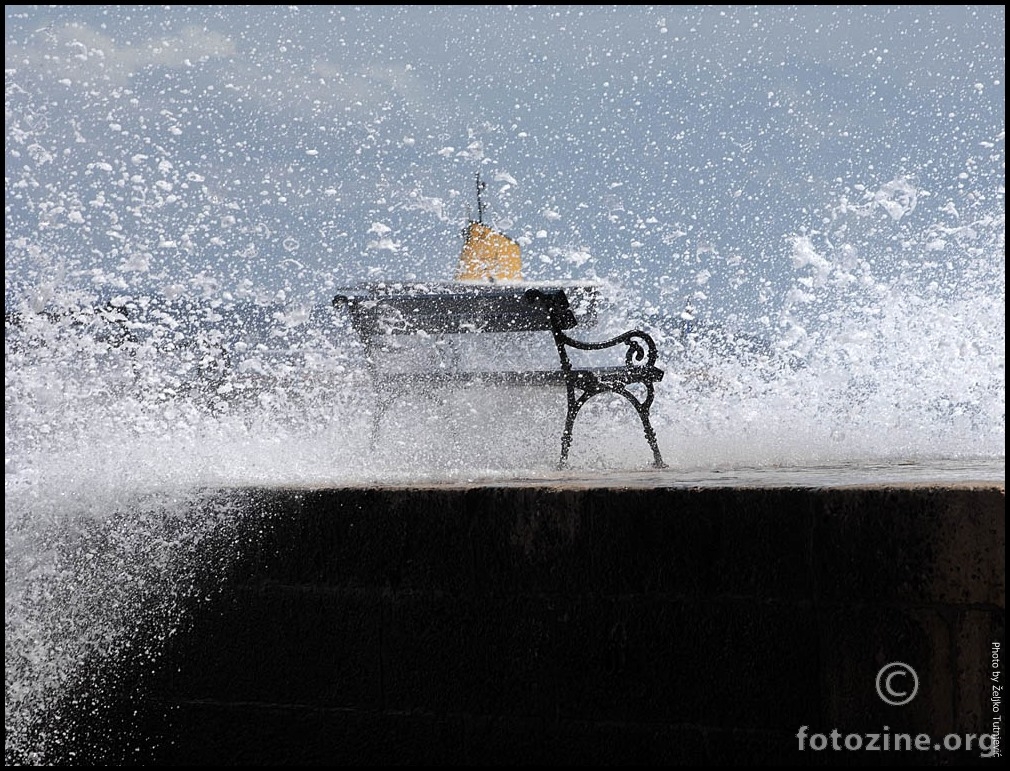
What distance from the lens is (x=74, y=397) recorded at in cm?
414

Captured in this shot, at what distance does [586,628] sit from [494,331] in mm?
3225

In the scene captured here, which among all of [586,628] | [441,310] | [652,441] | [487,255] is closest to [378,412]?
[441,310]

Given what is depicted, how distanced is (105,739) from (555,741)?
1.16 m

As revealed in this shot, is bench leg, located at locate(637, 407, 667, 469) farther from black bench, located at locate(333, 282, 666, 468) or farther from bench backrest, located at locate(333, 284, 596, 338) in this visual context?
bench backrest, located at locate(333, 284, 596, 338)

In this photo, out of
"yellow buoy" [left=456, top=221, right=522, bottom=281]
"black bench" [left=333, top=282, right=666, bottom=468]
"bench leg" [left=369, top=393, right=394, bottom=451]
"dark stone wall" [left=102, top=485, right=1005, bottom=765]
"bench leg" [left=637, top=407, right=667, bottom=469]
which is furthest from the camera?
"yellow buoy" [left=456, top=221, right=522, bottom=281]

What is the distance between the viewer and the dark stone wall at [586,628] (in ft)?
7.22

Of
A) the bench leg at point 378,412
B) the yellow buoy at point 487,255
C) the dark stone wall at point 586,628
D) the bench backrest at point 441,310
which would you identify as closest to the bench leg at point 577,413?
the bench backrest at point 441,310

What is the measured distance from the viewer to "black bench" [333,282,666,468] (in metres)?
4.75

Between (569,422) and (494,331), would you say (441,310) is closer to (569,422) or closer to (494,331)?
(494,331)

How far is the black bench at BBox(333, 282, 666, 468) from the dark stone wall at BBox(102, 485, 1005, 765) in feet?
6.96

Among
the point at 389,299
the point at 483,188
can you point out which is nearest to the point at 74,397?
the point at 389,299

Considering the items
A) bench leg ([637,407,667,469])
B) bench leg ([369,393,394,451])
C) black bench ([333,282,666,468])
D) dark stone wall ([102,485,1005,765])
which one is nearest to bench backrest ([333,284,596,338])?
black bench ([333,282,666,468])

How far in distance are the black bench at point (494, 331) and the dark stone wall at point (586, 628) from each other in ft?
6.96

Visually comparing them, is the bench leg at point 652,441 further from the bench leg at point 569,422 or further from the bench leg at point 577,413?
the bench leg at point 569,422
